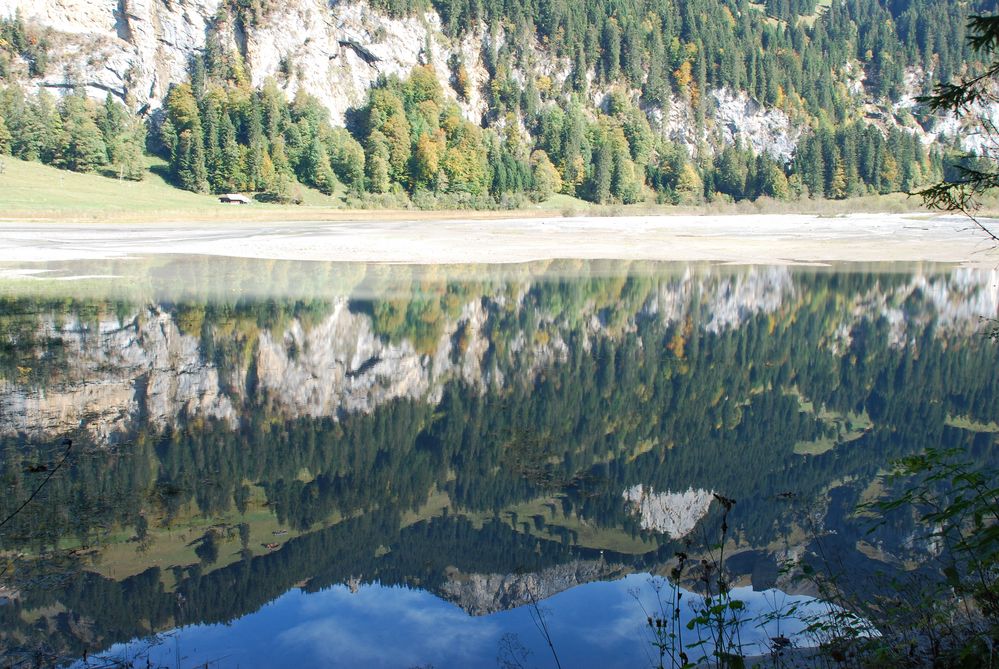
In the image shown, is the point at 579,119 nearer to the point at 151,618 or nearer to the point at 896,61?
the point at 896,61

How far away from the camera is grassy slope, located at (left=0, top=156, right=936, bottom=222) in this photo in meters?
72.5

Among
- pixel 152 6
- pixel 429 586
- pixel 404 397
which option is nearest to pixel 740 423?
pixel 404 397

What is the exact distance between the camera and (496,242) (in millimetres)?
54812

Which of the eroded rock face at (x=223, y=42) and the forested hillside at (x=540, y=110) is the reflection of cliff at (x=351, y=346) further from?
the eroded rock face at (x=223, y=42)

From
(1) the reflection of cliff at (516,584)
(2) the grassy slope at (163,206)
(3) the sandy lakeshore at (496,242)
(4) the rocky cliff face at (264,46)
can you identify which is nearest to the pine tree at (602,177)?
(2) the grassy slope at (163,206)

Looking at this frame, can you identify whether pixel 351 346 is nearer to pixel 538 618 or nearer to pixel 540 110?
pixel 538 618

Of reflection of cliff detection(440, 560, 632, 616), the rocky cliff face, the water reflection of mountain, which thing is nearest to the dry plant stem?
reflection of cliff detection(440, 560, 632, 616)

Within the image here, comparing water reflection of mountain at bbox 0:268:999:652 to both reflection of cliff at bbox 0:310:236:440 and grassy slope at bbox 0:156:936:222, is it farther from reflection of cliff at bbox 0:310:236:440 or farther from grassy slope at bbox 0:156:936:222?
grassy slope at bbox 0:156:936:222

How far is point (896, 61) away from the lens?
173 m

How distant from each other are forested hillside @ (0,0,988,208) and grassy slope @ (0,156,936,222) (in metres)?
3.43

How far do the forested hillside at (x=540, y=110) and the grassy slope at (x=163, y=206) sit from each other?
343cm

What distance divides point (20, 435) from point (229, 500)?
4000 millimetres

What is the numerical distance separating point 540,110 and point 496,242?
89571mm

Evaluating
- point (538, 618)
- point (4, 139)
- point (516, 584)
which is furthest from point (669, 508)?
point (4, 139)
